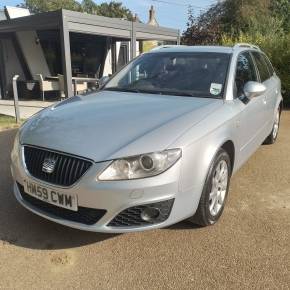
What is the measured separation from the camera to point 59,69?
16.1 m

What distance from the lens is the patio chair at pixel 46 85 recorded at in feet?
45.1

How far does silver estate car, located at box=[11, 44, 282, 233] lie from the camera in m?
3.02

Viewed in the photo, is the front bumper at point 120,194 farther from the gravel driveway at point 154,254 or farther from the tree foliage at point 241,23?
the tree foliage at point 241,23

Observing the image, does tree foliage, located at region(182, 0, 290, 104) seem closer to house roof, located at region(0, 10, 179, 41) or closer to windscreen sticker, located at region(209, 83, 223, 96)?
house roof, located at region(0, 10, 179, 41)

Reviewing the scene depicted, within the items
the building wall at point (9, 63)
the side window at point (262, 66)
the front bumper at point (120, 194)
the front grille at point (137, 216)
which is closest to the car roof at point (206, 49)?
the side window at point (262, 66)

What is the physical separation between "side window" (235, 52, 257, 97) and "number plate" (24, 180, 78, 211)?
7.20ft

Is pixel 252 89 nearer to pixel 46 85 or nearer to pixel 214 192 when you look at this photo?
pixel 214 192

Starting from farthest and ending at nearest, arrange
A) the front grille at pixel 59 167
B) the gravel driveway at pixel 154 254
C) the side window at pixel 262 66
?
1. the side window at pixel 262 66
2. the front grille at pixel 59 167
3. the gravel driveway at pixel 154 254

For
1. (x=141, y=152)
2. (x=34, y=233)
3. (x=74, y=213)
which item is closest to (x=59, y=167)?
(x=74, y=213)

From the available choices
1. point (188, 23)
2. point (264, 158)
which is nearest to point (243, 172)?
point (264, 158)

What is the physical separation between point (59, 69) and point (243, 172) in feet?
40.0

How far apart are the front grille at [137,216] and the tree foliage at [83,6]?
2012 inches

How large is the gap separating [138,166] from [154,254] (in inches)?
30.9

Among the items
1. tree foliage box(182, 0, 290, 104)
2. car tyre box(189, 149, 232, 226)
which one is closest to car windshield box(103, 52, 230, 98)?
car tyre box(189, 149, 232, 226)
